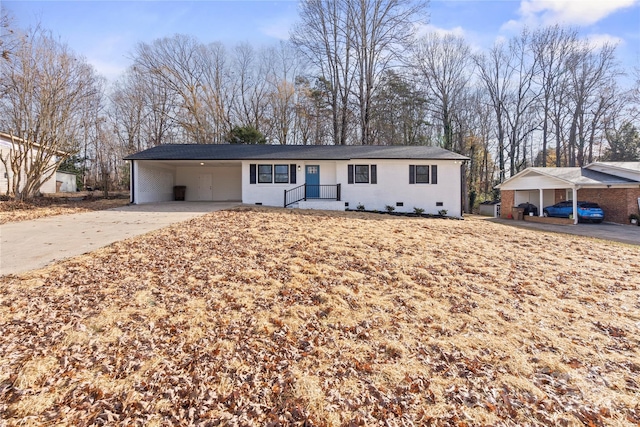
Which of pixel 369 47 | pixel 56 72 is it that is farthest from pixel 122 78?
pixel 369 47

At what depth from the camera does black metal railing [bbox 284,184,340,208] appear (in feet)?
48.9

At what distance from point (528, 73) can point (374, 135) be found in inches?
602

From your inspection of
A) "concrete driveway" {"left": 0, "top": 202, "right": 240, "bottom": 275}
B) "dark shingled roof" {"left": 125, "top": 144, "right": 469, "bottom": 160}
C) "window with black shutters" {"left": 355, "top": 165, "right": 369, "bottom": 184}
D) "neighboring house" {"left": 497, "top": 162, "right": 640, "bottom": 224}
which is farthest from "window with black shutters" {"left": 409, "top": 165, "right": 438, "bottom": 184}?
"concrete driveway" {"left": 0, "top": 202, "right": 240, "bottom": 275}

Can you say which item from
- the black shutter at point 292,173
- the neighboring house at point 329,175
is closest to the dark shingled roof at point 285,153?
the neighboring house at point 329,175

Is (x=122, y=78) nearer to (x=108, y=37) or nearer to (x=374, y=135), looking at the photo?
(x=108, y=37)

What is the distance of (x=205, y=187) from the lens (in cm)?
1875

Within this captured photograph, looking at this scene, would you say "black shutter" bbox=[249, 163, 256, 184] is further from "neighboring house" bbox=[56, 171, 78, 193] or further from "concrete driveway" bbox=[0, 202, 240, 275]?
"neighboring house" bbox=[56, 171, 78, 193]

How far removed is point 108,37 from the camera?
412 inches

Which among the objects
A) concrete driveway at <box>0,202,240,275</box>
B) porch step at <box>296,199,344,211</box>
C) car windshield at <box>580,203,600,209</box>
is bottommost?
concrete driveway at <box>0,202,240,275</box>

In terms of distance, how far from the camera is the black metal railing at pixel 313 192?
14.9m

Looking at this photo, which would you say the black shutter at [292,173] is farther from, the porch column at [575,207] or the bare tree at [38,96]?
the porch column at [575,207]

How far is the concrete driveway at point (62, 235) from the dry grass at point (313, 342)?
0.79 metres

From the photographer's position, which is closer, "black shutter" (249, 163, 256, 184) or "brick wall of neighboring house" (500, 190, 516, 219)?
"black shutter" (249, 163, 256, 184)

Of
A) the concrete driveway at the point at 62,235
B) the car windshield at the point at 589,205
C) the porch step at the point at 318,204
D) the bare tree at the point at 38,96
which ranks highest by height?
the bare tree at the point at 38,96
